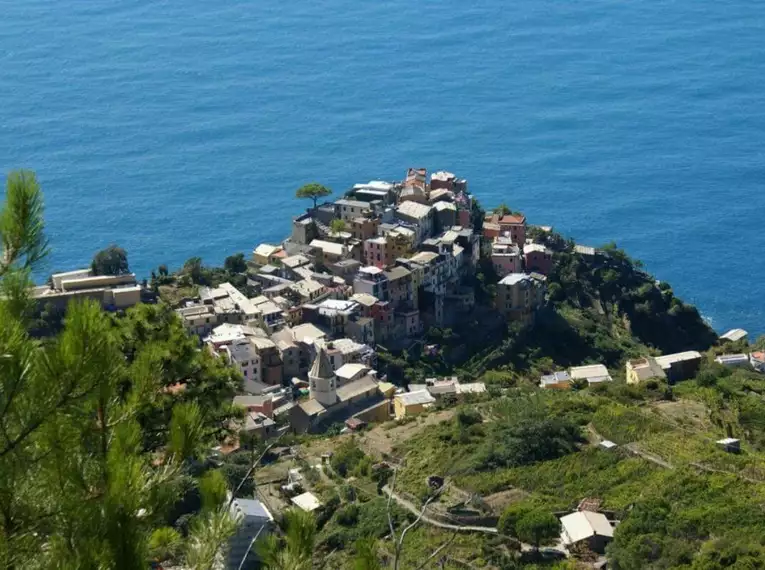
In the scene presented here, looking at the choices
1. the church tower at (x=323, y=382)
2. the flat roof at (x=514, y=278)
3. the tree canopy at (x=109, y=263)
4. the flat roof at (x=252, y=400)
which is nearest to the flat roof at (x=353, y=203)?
the flat roof at (x=514, y=278)

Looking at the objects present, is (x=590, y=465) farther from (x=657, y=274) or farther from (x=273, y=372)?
(x=657, y=274)

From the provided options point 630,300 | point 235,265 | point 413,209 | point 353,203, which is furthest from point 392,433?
point 630,300

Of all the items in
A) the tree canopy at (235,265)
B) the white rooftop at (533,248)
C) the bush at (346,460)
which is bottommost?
the white rooftop at (533,248)

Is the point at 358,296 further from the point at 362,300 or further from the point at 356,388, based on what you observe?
the point at 356,388

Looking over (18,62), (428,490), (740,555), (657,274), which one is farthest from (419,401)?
(18,62)

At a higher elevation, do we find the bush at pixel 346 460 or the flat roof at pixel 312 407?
the bush at pixel 346 460

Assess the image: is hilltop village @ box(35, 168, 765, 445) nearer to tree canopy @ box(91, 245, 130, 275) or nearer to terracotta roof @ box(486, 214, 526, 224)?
terracotta roof @ box(486, 214, 526, 224)

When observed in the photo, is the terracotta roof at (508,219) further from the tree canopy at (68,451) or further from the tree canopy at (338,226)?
the tree canopy at (68,451)

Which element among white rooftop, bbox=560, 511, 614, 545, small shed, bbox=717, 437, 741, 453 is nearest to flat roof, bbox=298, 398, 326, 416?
small shed, bbox=717, 437, 741, 453
